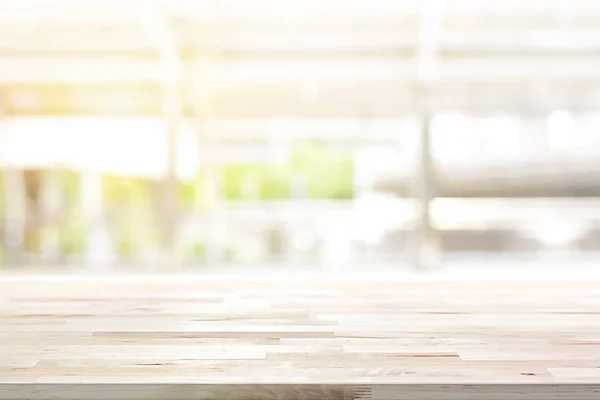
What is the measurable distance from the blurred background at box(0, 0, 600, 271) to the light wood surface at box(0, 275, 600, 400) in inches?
42.6

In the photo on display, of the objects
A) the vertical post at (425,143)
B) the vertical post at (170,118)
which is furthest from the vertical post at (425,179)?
the vertical post at (170,118)

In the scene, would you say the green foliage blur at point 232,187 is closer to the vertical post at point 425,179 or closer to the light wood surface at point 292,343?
the vertical post at point 425,179

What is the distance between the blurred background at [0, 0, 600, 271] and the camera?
3.46 m

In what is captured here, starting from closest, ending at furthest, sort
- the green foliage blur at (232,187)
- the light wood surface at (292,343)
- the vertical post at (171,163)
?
the light wood surface at (292,343) < the vertical post at (171,163) < the green foliage blur at (232,187)

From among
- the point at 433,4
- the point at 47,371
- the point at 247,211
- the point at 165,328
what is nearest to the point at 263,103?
the point at 247,211

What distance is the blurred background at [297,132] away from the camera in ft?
11.4

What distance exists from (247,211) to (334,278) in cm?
346

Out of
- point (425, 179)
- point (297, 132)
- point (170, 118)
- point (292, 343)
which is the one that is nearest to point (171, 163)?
point (170, 118)

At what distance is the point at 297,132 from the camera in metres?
6.64

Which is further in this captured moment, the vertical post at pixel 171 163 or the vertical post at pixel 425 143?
the vertical post at pixel 171 163

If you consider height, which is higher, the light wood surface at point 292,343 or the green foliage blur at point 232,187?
the green foliage blur at point 232,187

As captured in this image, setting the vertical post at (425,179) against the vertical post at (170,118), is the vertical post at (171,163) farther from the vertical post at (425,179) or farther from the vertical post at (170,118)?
the vertical post at (425,179)

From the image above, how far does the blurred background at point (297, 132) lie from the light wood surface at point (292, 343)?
1082 millimetres

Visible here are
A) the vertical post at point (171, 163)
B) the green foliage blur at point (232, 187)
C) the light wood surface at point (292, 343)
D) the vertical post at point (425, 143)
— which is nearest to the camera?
the light wood surface at point (292, 343)
